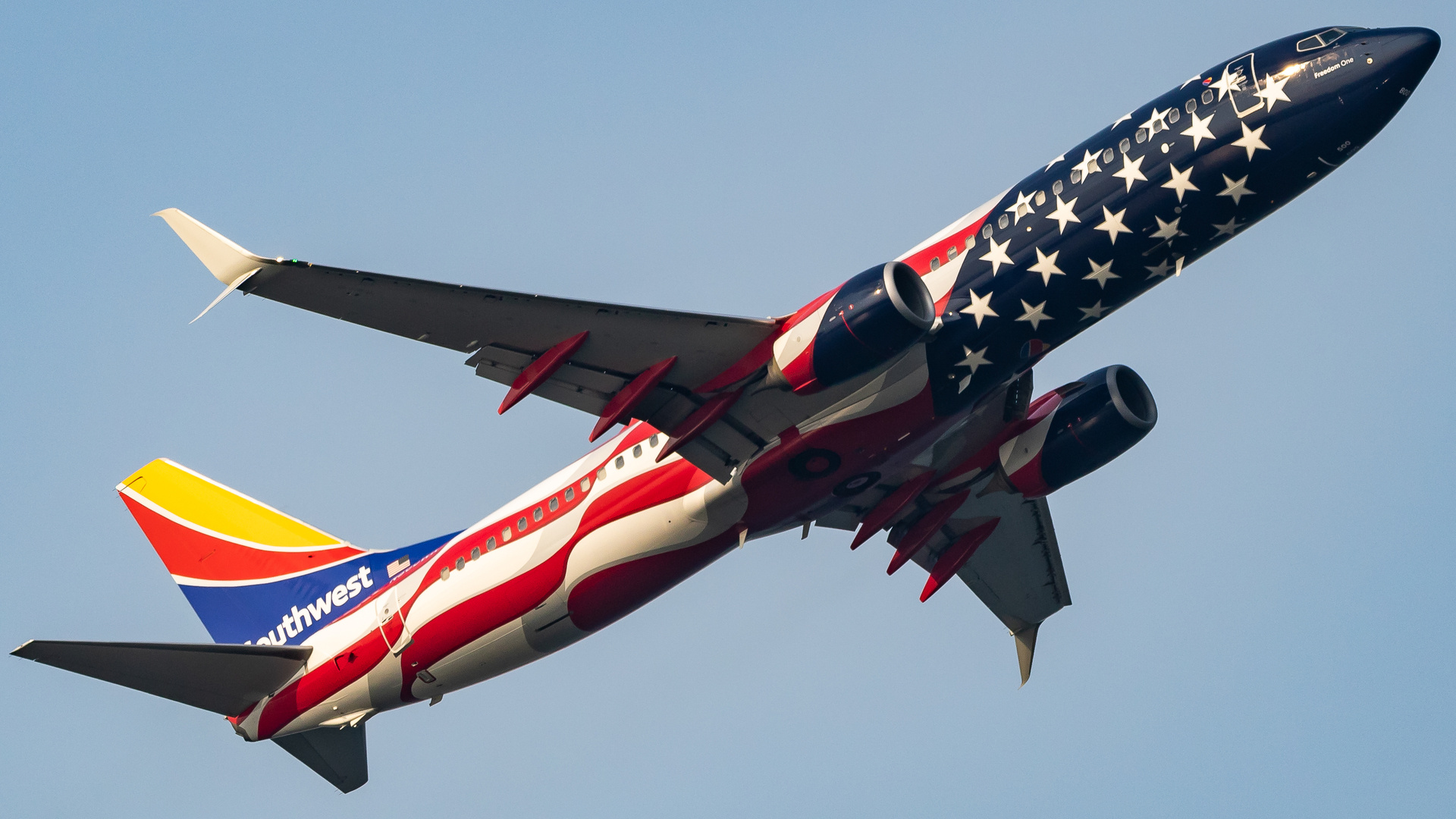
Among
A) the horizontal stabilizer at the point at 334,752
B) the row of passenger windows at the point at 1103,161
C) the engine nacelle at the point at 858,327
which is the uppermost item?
the row of passenger windows at the point at 1103,161

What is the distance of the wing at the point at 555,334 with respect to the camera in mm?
27547

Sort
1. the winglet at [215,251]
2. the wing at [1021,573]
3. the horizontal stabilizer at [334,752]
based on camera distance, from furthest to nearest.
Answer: the wing at [1021,573] → the horizontal stabilizer at [334,752] → the winglet at [215,251]

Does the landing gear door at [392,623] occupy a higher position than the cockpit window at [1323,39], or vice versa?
the cockpit window at [1323,39]

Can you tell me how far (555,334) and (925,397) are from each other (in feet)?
25.1

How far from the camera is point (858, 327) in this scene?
94.2 feet

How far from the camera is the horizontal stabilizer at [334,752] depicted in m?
36.6

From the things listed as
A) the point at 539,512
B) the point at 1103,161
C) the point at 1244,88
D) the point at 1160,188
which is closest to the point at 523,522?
the point at 539,512

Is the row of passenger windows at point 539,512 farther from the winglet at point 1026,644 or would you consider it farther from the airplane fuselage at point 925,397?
the winglet at point 1026,644

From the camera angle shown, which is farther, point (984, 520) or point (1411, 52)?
point (984, 520)

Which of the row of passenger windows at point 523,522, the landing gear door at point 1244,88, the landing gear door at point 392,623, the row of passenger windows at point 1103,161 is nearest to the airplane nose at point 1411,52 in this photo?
the landing gear door at point 1244,88

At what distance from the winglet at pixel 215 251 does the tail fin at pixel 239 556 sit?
12.7 m

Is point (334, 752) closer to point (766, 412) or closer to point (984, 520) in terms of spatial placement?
point (766, 412)

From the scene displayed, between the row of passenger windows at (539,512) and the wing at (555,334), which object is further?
the row of passenger windows at (539,512)

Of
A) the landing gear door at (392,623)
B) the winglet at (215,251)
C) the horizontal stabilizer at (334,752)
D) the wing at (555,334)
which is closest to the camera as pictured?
the winglet at (215,251)
